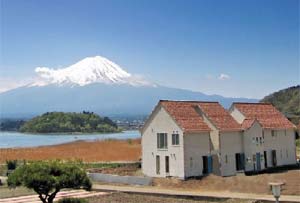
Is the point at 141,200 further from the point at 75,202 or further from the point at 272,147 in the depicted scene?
the point at 272,147

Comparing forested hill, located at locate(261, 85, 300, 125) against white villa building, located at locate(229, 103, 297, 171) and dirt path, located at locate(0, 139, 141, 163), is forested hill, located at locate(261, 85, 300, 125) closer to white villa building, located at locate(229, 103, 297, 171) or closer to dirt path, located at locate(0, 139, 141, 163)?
dirt path, located at locate(0, 139, 141, 163)

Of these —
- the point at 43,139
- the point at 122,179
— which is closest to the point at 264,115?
the point at 122,179

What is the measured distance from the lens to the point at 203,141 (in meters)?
35.3

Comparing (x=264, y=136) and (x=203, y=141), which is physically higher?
(x=264, y=136)

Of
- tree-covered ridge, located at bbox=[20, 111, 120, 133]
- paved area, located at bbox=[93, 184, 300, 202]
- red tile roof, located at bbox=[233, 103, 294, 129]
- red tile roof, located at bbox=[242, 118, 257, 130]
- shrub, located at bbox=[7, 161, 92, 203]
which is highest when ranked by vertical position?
tree-covered ridge, located at bbox=[20, 111, 120, 133]

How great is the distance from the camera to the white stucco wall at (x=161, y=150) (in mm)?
34031

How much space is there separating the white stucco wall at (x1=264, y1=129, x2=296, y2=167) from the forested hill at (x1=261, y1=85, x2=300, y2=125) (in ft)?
210

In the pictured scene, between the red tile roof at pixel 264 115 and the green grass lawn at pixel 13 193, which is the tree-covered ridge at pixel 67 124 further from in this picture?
the green grass lawn at pixel 13 193

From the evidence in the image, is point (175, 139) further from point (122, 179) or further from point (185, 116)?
point (122, 179)

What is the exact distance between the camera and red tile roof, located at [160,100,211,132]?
113 feet

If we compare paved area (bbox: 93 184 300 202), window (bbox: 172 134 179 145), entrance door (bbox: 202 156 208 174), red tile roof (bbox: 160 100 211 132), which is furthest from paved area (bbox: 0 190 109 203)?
entrance door (bbox: 202 156 208 174)

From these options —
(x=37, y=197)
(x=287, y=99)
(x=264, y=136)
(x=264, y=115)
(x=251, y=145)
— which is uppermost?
(x=287, y=99)

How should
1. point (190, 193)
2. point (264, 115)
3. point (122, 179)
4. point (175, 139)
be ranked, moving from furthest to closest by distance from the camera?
point (264, 115)
point (175, 139)
point (122, 179)
point (190, 193)

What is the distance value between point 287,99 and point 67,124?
6348cm
